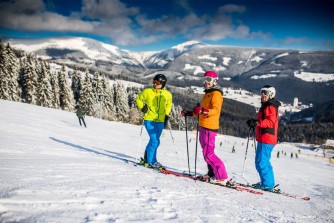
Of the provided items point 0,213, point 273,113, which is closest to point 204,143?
point 273,113

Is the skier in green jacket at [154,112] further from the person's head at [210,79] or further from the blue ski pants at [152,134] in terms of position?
the person's head at [210,79]

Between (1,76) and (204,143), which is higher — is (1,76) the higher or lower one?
the higher one

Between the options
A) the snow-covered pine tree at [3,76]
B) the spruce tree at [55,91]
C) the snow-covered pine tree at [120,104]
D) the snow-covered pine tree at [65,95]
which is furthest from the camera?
the snow-covered pine tree at [120,104]

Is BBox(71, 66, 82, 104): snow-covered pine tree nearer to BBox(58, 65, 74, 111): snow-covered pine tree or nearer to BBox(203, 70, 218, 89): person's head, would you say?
BBox(58, 65, 74, 111): snow-covered pine tree

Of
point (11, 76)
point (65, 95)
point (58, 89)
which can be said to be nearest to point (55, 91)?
point (58, 89)

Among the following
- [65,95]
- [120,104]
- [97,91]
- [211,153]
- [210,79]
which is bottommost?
[211,153]

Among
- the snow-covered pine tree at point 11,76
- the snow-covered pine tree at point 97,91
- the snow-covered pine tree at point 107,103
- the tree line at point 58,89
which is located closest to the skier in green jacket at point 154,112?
the tree line at point 58,89

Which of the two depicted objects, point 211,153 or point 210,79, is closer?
point 211,153

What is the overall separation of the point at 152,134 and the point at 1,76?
39.8 metres

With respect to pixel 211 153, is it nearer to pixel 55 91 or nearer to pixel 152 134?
pixel 152 134

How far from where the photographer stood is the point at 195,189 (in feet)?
16.7

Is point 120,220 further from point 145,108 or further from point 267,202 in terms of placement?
point 145,108

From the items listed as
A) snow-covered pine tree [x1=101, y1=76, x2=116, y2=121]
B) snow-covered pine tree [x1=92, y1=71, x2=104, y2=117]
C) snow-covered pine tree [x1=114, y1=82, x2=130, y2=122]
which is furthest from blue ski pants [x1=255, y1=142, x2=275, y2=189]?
snow-covered pine tree [x1=114, y1=82, x2=130, y2=122]

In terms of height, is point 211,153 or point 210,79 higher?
point 210,79
